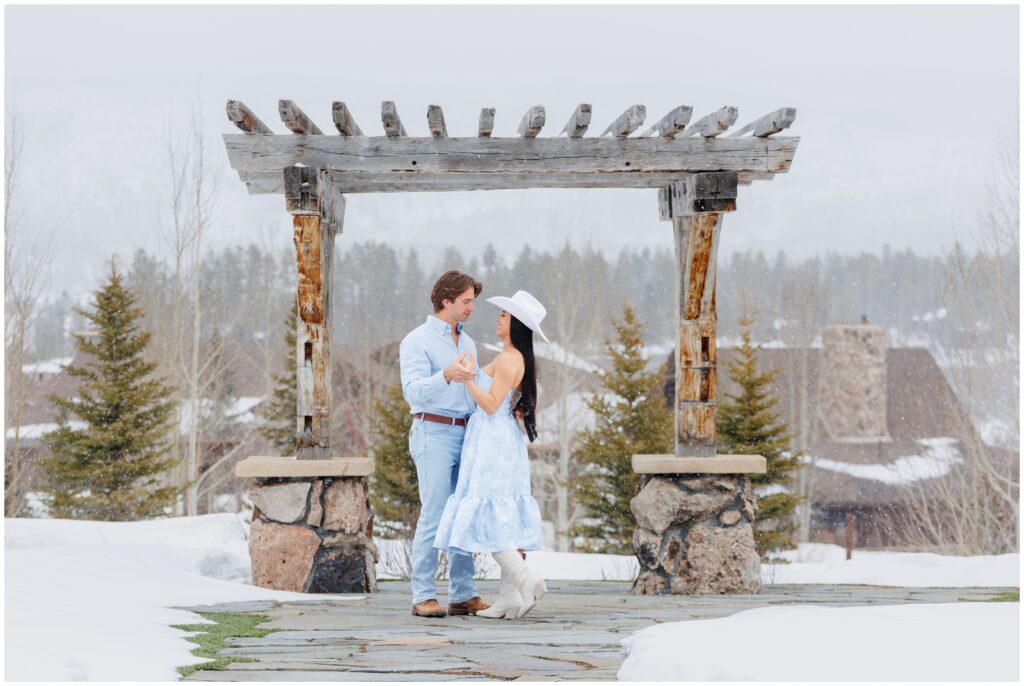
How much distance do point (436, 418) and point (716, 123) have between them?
2.88 m

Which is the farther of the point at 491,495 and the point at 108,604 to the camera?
the point at 491,495

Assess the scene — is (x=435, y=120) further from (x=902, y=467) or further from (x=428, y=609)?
(x=902, y=467)

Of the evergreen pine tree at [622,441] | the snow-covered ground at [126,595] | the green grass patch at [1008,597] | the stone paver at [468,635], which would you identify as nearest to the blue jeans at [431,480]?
the stone paver at [468,635]

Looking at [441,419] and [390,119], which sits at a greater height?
[390,119]

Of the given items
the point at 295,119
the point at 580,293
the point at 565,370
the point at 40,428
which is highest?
the point at 580,293

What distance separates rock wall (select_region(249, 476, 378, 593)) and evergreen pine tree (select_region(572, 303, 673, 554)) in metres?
11.0

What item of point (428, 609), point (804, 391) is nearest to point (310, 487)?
point (428, 609)

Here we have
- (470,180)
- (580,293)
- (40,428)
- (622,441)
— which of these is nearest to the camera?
(470,180)

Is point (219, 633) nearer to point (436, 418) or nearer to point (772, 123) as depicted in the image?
point (436, 418)

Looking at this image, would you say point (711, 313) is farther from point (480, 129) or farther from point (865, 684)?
point (865, 684)

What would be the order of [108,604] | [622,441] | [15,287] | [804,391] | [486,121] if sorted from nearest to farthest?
1. [108,604]
2. [486,121]
3. [15,287]
4. [622,441]
5. [804,391]

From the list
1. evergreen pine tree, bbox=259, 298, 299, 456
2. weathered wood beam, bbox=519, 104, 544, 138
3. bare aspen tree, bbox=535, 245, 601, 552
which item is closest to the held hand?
weathered wood beam, bbox=519, 104, 544, 138

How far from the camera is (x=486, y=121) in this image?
22.9ft

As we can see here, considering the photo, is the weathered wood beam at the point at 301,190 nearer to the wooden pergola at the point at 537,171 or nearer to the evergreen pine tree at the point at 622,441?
the wooden pergola at the point at 537,171
